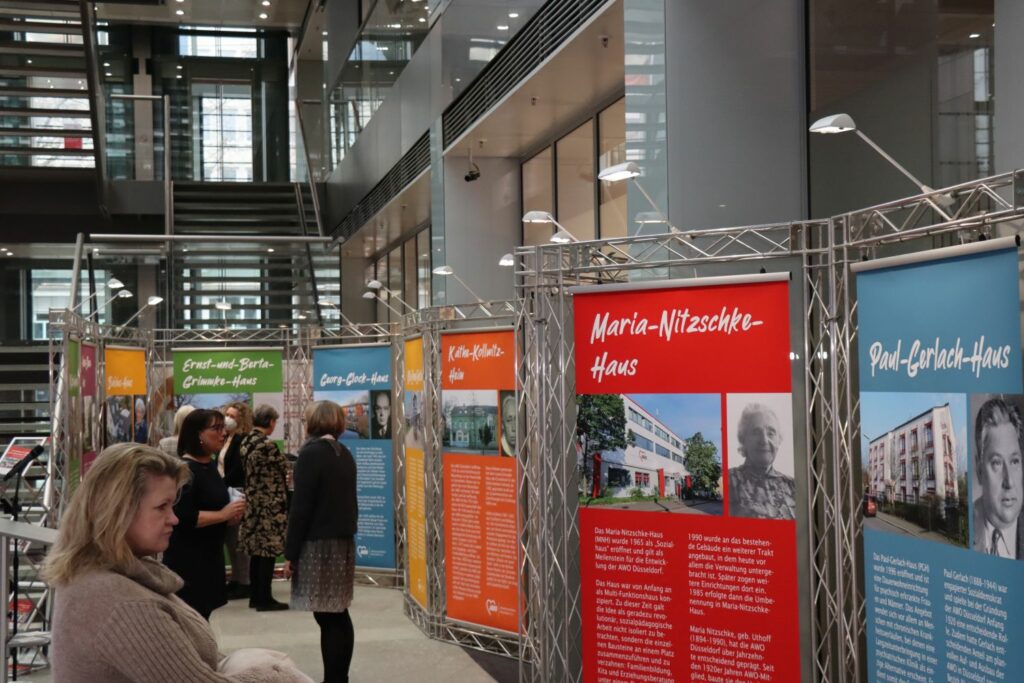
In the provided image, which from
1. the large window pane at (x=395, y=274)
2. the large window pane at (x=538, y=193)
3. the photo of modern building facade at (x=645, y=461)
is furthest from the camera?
the large window pane at (x=395, y=274)

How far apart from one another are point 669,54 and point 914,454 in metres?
4.01

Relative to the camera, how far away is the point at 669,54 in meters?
7.31

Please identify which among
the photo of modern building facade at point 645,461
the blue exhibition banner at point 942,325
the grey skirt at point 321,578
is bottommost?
the grey skirt at point 321,578

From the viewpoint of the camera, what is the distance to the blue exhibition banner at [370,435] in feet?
35.1

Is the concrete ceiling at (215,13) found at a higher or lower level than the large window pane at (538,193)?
higher

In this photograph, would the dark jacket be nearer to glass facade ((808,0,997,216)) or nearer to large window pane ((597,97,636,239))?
glass facade ((808,0,997,216))

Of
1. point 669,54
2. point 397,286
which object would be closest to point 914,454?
point 669,54

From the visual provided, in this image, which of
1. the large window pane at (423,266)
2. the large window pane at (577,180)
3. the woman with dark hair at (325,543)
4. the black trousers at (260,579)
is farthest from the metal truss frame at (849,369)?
the large window pane at (423,266)

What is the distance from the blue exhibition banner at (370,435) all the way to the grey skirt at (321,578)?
14.7 feet

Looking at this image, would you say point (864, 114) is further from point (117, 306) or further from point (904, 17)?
point (117, 306)

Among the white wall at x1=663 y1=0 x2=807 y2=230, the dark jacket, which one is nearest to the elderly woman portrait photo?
the dark jacket

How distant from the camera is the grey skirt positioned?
6.07 meters

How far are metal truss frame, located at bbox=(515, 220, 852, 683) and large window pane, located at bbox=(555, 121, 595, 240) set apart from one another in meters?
4.63

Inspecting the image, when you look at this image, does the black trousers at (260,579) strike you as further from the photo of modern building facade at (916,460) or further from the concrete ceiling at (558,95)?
the photo of modern building facade at (916,460)
